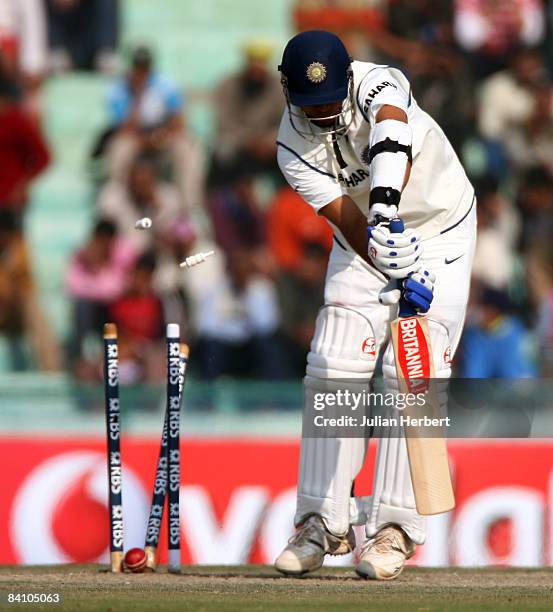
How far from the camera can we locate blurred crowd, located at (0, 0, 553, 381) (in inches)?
388

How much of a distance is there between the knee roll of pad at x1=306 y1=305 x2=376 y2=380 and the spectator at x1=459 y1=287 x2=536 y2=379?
3690 millimetres

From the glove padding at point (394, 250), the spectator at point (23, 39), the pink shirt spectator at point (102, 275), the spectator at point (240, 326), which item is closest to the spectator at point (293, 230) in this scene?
the spectator at point (240, 326)

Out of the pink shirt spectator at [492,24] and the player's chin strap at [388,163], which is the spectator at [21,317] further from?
the player's chin strap at [388,163]

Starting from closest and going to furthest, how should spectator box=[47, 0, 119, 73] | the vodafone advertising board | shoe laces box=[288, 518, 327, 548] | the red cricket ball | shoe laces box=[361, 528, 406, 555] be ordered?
1. shoe laces box=[361, 528, 406, 555]
2. shoe laces box=[288, 518, 327, 548]
3. the red cricket ball
4. the vodafone advertising board
5. spectator box=[47, 0, 119, 73]

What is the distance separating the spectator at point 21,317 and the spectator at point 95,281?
0.20m

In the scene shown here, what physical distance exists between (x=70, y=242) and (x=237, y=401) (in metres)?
3.67

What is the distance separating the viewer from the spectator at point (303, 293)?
999cm

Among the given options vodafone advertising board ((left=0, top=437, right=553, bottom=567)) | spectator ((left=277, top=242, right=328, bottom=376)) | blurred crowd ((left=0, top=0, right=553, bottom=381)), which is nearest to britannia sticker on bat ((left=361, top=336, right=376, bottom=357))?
vodafone advertising board ((left=0, top=437, right=553, bottom=567))

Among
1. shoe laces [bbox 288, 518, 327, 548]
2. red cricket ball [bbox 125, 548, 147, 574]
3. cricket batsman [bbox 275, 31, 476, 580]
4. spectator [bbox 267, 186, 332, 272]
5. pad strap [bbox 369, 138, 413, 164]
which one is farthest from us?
spectator [bbox 267, 186, 332, 272]

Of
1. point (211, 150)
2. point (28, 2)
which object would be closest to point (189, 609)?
point (211, 150)

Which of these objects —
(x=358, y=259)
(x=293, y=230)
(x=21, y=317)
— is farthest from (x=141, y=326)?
(x=358, y=259)

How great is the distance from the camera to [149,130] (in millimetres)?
10875

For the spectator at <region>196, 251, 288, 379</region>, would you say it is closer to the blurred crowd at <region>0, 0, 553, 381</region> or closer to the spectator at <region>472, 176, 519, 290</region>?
the blurred crowd at <region>0, 0, 553, 381</region>

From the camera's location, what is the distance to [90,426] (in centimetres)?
782
